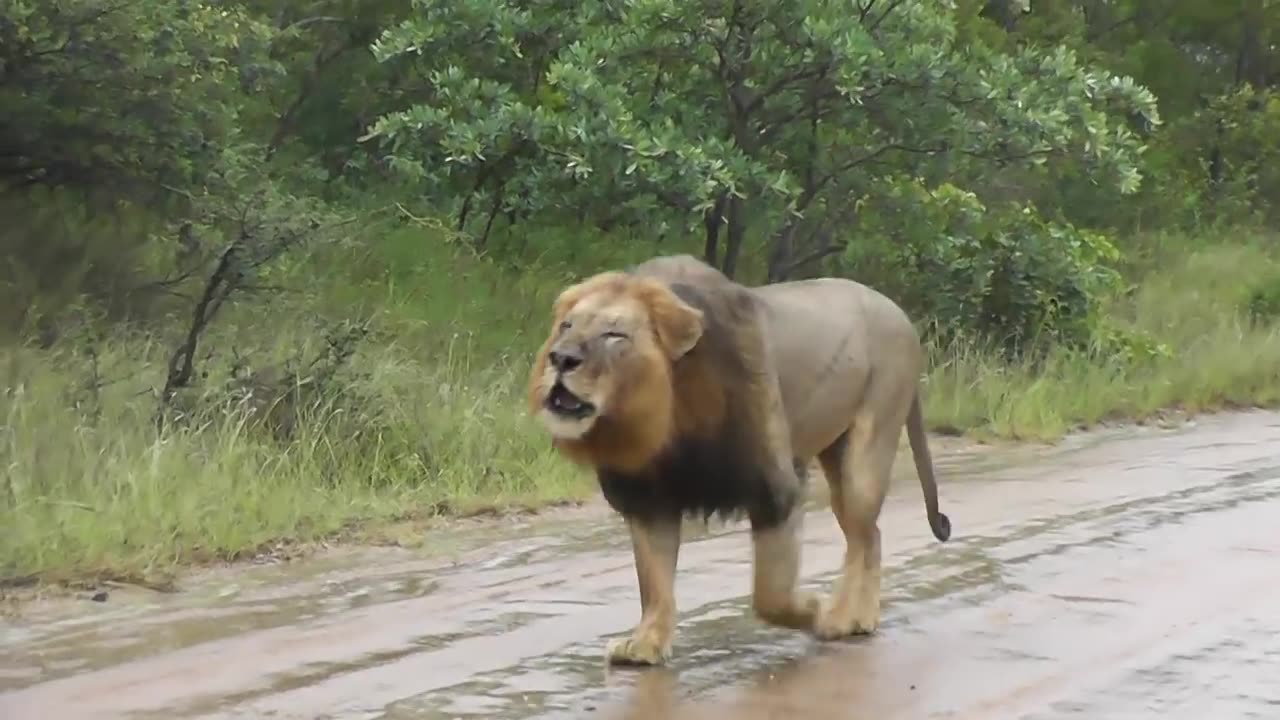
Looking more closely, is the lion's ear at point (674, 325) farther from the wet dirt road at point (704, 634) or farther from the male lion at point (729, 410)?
the wet dirt road at point (704, 634)

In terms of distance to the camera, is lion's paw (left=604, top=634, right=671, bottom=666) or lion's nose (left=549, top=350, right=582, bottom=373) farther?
lion's paw (left=604, top=634, right=671, bottom=666)

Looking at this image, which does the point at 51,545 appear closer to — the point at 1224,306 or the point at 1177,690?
the point at 1177,690

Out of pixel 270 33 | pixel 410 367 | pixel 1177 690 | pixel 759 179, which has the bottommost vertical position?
pixel 1177 690

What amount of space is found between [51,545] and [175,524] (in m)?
0.72

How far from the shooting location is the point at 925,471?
8383mm

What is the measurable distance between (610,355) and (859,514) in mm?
1926

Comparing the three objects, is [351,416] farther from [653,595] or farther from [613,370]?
[613,370]

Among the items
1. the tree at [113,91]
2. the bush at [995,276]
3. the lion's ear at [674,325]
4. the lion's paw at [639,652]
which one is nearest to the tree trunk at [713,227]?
the bush at [995,276]

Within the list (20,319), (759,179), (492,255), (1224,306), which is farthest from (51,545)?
(1224,306)

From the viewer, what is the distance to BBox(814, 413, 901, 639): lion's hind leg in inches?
291

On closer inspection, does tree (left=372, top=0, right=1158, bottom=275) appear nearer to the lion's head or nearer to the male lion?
the male lion

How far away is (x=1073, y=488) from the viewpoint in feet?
38.6

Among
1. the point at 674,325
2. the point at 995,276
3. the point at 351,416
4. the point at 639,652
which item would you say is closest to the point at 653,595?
the point at 639,652

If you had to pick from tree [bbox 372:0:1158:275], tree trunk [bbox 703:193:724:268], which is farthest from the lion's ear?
tree trunk [bbox 703:193:724:268]
